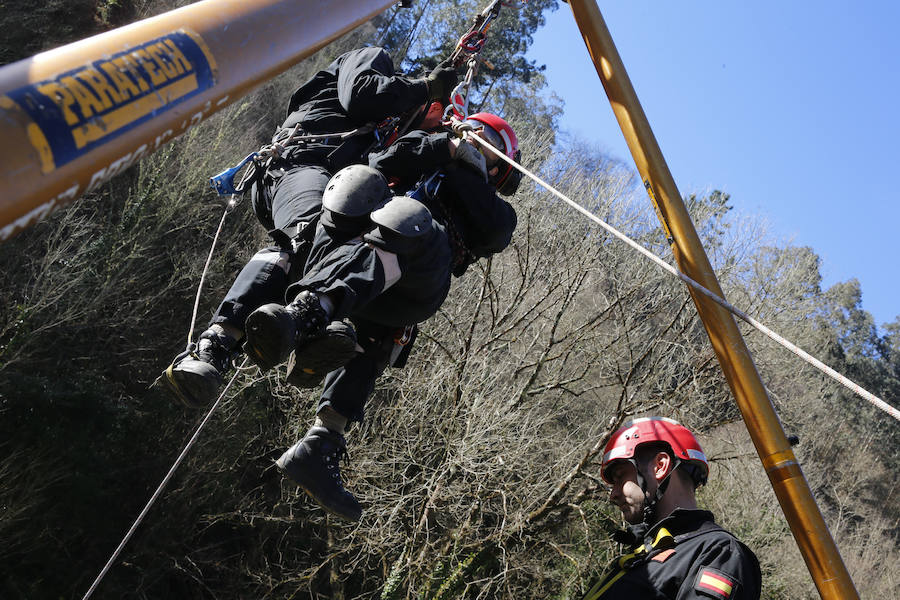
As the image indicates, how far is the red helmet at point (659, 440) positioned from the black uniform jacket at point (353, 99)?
190cm

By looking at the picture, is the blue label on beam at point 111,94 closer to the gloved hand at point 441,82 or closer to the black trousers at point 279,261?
the black trousers at point 279,261

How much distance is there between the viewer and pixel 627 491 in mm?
3361

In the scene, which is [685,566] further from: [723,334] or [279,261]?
[279,261]

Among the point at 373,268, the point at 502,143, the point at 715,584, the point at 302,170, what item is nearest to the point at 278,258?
the point at 302,170

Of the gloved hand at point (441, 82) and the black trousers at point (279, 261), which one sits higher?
the gloved hand at point (441, 82)

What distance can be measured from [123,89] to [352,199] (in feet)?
6.52

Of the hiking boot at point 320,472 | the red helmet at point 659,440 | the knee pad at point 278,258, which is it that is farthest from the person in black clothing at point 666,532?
the knee pad at point 278,258

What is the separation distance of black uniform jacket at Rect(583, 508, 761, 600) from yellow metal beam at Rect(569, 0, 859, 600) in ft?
0.75

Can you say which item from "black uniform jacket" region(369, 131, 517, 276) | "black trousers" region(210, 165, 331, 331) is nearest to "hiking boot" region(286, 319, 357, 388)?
"black trousers" region(210, 165, 331, 331)

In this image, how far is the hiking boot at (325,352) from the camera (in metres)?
2.82

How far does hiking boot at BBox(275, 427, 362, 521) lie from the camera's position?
10.7ft

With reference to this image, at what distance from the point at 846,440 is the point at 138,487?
19666 millimetres

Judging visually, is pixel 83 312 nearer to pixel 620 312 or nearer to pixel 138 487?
pixel 138 487

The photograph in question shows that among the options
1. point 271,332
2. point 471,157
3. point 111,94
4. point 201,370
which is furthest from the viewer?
point 471,157
